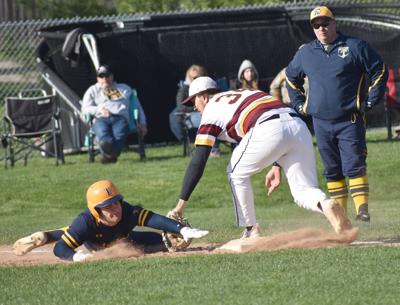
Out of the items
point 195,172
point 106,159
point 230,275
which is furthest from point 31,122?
point 230,275

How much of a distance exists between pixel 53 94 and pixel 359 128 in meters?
8.95

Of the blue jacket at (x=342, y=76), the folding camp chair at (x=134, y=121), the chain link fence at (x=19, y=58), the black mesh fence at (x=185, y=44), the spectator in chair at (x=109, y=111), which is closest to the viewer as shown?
the blue jacket at (x=342, y=76)

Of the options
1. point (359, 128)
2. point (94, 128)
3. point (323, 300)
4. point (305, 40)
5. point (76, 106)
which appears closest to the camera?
point (323, 300)

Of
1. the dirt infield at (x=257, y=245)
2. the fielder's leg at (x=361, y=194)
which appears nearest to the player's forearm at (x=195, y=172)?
the dirt infield at (x=257, y=245)

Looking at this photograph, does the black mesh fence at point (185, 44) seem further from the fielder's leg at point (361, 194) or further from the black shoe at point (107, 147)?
the fielder's leg at point (361, 194)

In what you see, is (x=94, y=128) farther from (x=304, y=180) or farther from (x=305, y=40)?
(x=304, y=180)

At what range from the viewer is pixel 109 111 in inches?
677

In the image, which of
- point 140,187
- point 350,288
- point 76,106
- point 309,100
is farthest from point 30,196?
point 350,288

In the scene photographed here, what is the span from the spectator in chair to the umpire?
6502 millimetres

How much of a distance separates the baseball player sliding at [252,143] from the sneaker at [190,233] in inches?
8.1

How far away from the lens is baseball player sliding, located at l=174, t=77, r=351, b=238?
373 inches

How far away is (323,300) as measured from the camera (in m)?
7.31

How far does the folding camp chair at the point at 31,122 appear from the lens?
17.7 meters

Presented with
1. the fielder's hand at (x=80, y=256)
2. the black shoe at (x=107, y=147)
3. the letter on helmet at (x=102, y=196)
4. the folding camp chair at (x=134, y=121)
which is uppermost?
the letter on helmet at (x=102, y=196)
